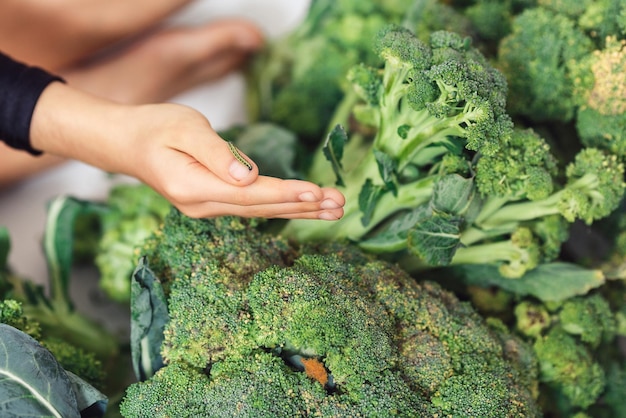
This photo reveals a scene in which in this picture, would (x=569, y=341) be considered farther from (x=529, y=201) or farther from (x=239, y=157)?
(x=239, y=157)

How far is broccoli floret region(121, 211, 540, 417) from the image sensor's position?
717 millimetres

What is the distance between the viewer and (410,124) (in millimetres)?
812

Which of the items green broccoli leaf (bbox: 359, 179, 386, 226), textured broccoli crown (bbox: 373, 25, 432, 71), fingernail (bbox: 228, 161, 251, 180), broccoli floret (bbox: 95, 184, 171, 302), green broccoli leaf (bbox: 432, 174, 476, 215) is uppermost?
textured broccoli crown (bbox: 373, 25, 432, 71)

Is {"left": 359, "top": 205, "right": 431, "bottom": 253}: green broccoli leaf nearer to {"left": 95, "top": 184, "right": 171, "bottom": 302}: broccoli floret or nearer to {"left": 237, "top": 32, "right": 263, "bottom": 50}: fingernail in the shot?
{"left": 95, "top": 184, "right": 171, "bottom": 302}: broccoli floret

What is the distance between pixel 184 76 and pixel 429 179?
0.76 metres

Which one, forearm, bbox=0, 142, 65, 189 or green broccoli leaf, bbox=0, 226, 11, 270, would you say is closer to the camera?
green broccoli leaf, bbox=0, 226, 11, 270

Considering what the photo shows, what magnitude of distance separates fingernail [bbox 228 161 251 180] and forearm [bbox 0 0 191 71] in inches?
28.5

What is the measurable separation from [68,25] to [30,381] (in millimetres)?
823

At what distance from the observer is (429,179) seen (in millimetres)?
834

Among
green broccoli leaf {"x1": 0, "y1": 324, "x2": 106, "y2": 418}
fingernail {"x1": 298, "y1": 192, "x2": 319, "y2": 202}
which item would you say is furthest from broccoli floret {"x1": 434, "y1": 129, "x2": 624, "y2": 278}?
green broccoli leaf {"x1": 0, "y1": 324, "x2": 106, "y2": 418}

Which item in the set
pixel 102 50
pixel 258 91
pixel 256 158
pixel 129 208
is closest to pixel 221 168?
pixel 256 158

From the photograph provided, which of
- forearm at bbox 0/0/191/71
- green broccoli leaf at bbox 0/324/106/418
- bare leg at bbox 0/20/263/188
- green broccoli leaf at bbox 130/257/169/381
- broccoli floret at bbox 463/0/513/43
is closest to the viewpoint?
green broccoli leaf at bbox 0/324/106/418

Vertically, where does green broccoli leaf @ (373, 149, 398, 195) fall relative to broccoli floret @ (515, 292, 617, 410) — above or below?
above

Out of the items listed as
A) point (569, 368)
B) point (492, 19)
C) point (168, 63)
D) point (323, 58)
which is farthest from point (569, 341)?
point (168, 63)
